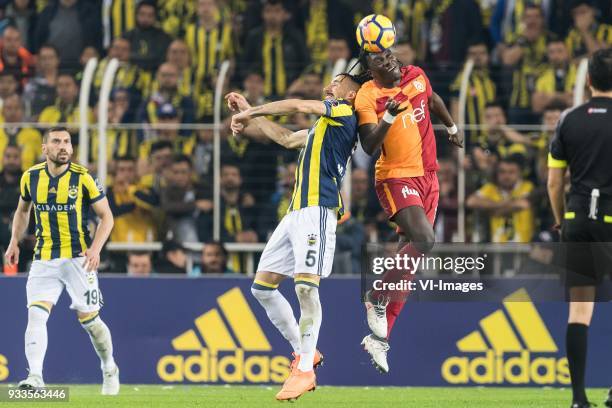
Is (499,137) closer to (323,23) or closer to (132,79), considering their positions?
(323,23)

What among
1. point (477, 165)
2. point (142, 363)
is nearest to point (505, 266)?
point (477, 165)

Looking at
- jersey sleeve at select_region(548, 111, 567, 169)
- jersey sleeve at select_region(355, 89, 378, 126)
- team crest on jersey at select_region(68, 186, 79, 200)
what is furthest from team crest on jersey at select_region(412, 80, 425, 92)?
team crest on jersey at select_region(68, 186, 79, 200)

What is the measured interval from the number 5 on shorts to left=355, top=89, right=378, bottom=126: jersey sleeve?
1049 millimetres

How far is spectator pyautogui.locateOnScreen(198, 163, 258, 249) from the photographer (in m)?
15.9

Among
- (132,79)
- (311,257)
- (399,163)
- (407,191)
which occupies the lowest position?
(311,257)

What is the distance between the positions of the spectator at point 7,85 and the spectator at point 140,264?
2646 mm

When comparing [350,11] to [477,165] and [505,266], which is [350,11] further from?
[505,266]

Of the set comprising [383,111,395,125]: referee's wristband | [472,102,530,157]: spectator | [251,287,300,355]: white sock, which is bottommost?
[251,287,300,355]: white sock

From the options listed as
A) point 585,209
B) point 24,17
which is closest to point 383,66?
point 585,209

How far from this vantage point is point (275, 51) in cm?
1722

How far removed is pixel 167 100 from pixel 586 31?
5094 millimetres

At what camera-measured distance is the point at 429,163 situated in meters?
11.4

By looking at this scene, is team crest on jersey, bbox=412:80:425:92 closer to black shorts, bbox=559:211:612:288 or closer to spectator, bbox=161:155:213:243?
black shorts, bbox=559:211:612:288

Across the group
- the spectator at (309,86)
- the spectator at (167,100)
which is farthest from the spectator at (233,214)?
the spectator at (309,86)
